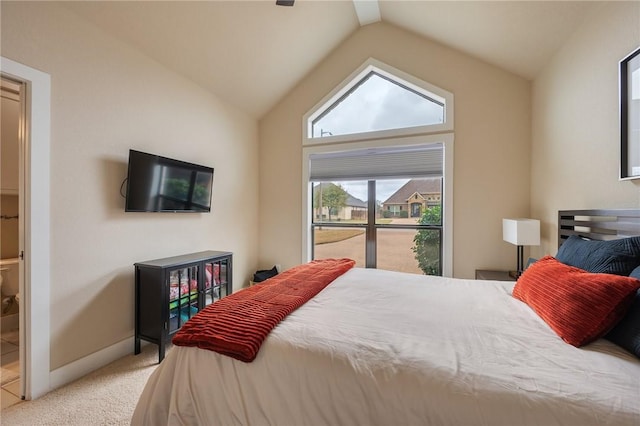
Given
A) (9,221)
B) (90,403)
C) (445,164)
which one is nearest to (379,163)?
(445,164)

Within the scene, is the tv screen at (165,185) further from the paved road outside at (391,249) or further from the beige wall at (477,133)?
the beige wall at (477,133)

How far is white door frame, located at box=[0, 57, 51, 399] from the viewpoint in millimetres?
1772

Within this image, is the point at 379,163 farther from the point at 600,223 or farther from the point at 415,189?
the point at 600,223

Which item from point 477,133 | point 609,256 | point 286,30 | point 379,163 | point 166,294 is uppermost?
point 286,30

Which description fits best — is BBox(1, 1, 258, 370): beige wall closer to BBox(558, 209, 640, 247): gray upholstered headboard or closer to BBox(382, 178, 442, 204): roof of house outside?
BBox(382, 178, 442, 204): roof of house outside

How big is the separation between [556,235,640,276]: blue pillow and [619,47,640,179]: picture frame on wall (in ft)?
1.48

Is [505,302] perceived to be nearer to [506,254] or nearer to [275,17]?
[506,254]

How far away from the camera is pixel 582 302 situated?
114 centimetres

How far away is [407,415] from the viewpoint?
90cm

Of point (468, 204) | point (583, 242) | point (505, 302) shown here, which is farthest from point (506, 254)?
point (505, 302)

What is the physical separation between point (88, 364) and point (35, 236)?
1.06 meters

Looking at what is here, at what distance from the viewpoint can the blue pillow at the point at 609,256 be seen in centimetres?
128

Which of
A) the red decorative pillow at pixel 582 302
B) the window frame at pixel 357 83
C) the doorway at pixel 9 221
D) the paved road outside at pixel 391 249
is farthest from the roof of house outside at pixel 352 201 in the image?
the doorway at pixel 9 221

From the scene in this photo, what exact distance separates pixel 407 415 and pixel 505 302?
3.55 ft
